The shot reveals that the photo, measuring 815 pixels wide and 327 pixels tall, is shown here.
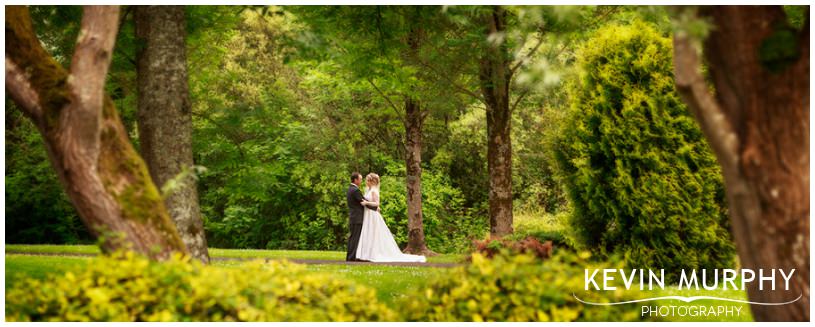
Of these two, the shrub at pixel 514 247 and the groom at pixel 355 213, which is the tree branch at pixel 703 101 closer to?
the shrub at pixel 514 247

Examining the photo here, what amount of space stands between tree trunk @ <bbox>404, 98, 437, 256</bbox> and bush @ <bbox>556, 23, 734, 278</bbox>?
26.1ft

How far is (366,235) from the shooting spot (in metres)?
16.8

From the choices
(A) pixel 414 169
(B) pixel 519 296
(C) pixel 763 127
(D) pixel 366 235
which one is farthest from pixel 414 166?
(C) pixel 763 127

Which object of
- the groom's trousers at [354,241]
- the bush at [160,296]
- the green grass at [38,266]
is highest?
the groom's trousers at [354,241]

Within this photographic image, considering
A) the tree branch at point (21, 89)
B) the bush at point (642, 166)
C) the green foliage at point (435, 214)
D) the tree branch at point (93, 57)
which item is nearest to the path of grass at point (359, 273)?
the bush at point (642, 166)

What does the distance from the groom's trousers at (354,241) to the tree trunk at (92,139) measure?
1001cm

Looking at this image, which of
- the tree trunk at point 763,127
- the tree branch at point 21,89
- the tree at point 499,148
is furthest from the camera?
the tree at point 499,148

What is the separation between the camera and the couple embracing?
16.8m

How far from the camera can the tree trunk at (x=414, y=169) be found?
Answer: 1978 centimetres

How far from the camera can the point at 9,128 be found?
1020 inches

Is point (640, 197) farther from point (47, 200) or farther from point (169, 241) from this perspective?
point (47, 200)

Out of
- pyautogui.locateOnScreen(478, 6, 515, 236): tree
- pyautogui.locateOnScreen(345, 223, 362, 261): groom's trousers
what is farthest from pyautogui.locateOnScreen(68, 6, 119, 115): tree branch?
pyautogui.locateOnScreen(345, 223, 362, 261): groom's trousers
